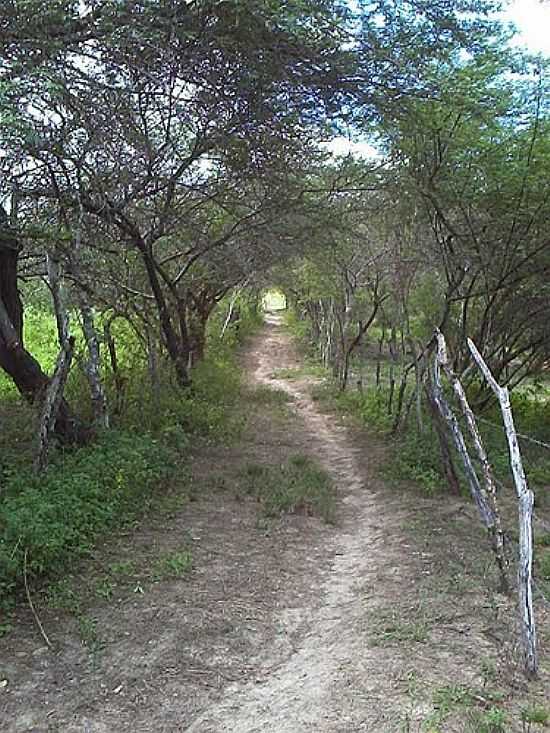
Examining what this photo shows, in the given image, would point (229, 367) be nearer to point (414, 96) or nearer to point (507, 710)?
point (414, 96)

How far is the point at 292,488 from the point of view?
9094mm

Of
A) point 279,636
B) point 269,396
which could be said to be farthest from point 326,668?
point 269,396

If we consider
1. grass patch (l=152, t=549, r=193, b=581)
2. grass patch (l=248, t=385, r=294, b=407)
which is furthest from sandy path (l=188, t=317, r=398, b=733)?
grass patch (l=248, t=385, r=294, b=407)

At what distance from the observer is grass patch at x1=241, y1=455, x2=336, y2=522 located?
831cm

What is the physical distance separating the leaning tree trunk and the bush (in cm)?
45

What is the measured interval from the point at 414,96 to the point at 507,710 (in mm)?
6474

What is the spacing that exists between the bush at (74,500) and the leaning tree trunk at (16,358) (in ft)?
1.48

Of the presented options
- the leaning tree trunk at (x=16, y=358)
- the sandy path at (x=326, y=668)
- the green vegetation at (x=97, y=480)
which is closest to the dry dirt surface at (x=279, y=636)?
the sandy path at (x=326, y=668)

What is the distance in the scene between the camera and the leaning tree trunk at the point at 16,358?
28.6 feet

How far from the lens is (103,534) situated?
677 cm

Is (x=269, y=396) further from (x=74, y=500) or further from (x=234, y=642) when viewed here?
(x=234, y=642)

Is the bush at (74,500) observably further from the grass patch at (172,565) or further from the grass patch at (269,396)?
the grass patch at (269,396)

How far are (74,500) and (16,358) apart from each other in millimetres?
2886

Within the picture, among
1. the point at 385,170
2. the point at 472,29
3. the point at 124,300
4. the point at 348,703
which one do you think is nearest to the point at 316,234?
the point at 385,170
